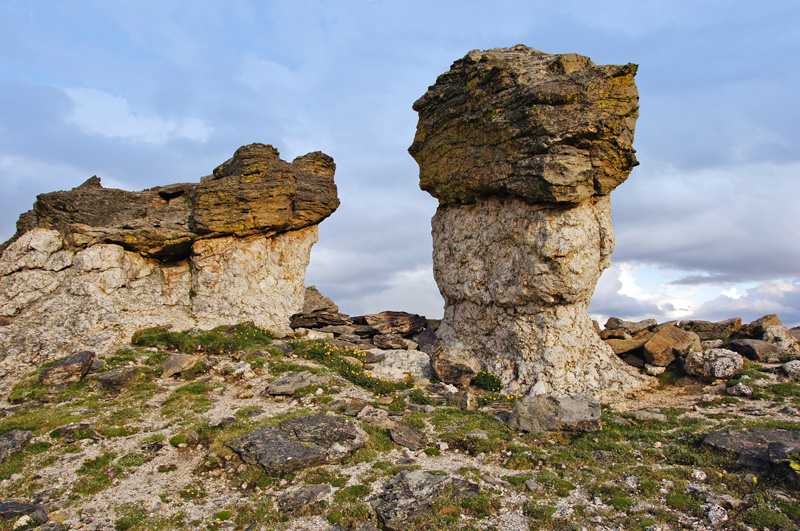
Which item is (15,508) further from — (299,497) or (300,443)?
(300,443)

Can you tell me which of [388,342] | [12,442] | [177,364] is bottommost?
[12,442]

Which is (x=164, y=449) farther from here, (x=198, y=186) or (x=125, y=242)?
(x=198, y=186)

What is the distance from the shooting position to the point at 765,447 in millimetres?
13148

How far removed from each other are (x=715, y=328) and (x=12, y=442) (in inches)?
1361

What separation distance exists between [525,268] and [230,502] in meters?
16.1

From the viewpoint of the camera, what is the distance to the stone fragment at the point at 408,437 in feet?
50.4

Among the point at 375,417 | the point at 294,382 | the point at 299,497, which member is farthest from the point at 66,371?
the point at 299,497

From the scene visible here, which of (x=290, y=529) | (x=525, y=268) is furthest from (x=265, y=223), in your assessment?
(x=290, y=529)

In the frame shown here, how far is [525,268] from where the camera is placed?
2258cm

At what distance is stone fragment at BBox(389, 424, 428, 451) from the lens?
15.4m

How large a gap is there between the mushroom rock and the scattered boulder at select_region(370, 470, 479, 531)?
10.3 meters

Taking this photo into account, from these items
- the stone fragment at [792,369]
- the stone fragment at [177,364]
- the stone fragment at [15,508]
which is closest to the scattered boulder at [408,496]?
the stone fragment at [15,508]

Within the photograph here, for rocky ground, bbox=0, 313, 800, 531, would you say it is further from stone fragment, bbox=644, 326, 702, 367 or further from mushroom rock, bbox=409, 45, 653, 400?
mushroom rock, bbox=409, 45, 653, 400

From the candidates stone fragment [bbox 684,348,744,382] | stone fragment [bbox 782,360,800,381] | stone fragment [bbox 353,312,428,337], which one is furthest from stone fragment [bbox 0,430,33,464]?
stone fragment [bbox 782,360,800,381]
